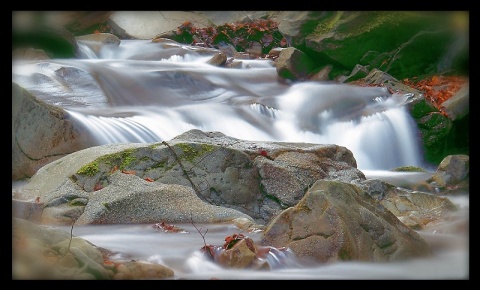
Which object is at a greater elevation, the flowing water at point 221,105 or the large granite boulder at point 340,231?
the flowing water at point 221,105

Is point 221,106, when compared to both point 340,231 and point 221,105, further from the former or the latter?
point 340,231

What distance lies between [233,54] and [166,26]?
1681 mm

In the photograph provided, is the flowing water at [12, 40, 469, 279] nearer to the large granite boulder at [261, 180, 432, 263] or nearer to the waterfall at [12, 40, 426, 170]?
the waterfall at [12, 40, 426, 170]

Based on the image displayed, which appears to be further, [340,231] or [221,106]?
[221,106]

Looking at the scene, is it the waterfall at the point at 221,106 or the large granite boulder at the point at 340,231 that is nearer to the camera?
the large granite boulder at the point at 340,231

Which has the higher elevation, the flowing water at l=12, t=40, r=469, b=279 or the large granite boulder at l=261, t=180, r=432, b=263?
the flowing water at l=12, t=40, r=469, b=279

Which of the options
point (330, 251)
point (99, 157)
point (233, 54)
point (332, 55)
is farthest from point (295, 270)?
point (233, 54)

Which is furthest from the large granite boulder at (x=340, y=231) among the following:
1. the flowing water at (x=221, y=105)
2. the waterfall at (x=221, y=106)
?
the waterfall at (x=221, y=106)

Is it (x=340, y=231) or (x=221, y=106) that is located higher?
(x=221, y=106)

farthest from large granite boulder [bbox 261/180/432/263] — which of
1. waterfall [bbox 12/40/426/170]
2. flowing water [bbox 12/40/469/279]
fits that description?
waterfall [bbox 12/40/426/170]

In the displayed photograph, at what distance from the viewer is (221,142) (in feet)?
17.6

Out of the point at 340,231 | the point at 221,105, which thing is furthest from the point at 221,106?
the point at 340,231

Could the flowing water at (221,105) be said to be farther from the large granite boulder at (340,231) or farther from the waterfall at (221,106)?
the large granite boulder at (340,231)
